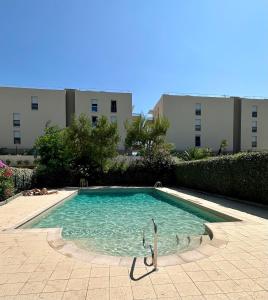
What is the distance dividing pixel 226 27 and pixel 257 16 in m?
1.63

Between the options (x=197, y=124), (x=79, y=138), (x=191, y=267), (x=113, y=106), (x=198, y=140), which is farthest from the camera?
(x=197, y=124)

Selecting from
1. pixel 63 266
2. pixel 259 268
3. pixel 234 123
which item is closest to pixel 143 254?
pixel 63 266

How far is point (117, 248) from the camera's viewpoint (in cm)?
603

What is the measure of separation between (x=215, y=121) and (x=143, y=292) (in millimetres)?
37765

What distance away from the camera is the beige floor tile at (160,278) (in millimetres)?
3615

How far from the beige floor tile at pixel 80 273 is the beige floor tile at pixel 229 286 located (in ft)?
6.29

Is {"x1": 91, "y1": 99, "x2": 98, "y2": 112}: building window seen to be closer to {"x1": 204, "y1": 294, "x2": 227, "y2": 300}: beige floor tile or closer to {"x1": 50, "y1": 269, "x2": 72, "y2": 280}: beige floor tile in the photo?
{"x1": 50, "y1": 269, "x2": 72, "y2": 280}: beige floor tile

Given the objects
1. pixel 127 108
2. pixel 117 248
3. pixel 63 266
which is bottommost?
pixel 117 248

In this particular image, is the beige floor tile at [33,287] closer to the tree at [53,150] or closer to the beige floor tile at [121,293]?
the beige floor tile at [121,293]

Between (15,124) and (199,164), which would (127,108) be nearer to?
(15,124)

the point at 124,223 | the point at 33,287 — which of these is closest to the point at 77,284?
the point at 33,287

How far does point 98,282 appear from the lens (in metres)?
3.59

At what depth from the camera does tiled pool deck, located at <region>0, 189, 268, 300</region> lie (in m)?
3.28

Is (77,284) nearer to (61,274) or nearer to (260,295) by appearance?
(61,274)
